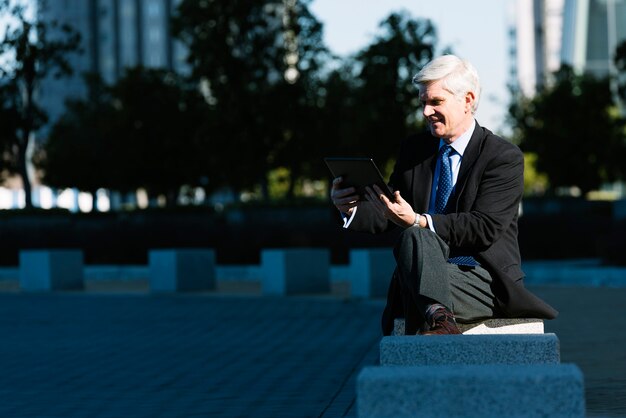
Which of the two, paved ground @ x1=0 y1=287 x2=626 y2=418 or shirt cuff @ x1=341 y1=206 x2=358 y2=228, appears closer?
shirt cuff @ x1=341 y1=206 x2=358 y2=228

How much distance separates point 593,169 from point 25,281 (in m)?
33.9

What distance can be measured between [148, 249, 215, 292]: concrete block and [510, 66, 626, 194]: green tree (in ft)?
109

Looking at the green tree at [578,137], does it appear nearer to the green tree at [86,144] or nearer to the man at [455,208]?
the green tree at [86,144]

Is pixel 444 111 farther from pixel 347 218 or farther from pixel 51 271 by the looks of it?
pixel 51 271

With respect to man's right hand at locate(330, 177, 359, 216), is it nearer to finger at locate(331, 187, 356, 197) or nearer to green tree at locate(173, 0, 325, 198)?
finger at locate(331, 187, 356, 197)

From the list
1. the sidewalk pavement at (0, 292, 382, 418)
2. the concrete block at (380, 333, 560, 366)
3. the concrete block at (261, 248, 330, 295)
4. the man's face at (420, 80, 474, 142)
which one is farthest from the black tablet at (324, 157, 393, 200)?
the concrete block at (261, 248, 330, 295)

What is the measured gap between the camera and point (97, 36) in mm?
165000

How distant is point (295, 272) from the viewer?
21.1 meters

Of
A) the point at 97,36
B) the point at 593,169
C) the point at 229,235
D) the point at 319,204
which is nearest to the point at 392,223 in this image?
the point at 229,235

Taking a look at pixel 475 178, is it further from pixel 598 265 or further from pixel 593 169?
pixel 593 169

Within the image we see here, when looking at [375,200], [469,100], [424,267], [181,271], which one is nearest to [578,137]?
[181,271]

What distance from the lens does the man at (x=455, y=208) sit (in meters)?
6.34

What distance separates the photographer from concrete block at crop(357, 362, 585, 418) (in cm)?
504

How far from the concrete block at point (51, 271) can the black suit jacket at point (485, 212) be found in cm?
1715
